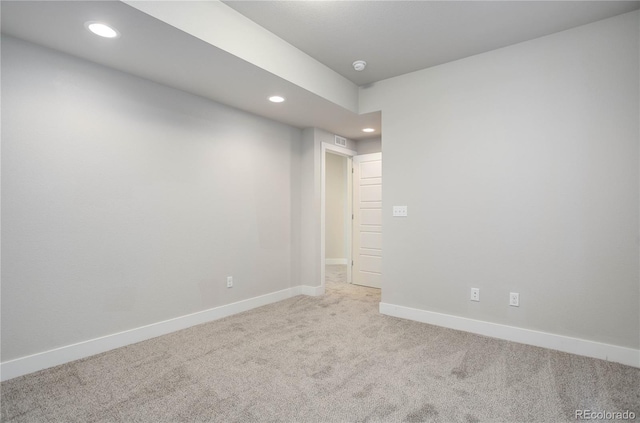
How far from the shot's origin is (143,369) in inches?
93.0

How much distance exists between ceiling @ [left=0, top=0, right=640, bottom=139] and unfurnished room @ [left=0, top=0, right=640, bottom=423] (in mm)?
20

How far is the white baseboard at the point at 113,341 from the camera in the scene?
224cm

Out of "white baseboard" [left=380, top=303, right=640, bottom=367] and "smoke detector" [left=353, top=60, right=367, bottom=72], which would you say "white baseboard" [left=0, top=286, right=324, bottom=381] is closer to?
"white baseboard" [left=380, top=303, right=640, bottom=367]

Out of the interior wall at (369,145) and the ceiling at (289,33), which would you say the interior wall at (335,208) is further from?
the ceiling at (289,33)

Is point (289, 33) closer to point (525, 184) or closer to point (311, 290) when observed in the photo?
point (525, 184)

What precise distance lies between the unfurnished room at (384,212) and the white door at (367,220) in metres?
1.28

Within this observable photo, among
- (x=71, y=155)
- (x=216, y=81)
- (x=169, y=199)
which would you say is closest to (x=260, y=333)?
(x=169, y=199)

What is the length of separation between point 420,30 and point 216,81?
1835 millimetres

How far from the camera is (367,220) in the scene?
510 centimetres

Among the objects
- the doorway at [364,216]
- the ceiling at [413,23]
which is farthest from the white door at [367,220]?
the ceiling at [413,23]

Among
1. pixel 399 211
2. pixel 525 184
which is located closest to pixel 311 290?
pixel 399 211

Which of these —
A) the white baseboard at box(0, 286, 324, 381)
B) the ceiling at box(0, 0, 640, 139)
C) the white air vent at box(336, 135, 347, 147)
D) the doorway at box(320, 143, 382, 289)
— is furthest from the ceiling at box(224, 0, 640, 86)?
the white baseboard at box(0, 286, 324, 381)

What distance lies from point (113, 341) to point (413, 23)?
3585mm

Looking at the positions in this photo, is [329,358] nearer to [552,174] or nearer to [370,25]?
[552,174]
